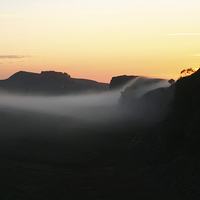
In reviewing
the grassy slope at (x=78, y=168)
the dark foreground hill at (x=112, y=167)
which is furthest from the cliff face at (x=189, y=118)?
the grassy slope at (x=78, y=168)

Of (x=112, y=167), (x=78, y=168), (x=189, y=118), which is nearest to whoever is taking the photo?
(x=189, y=118)

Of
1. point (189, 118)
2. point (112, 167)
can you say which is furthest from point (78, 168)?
point (189, 118)

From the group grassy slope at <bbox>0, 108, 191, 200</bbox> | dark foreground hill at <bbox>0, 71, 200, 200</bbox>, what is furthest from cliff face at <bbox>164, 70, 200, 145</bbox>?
grassy slope at <bbox>0, 108, 191, 200</bbox>

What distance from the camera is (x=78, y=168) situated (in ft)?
251

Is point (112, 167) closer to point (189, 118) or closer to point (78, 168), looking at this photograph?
point (78, 168)

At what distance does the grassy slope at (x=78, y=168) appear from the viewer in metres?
52.3

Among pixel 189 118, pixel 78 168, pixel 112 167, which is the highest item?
pixel 189 118

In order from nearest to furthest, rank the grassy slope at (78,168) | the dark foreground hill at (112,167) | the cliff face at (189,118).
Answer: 1. the dark foreground hill at (112,167)
2. the grassy slope at (78,168)
3. the cliff face at (189,118)

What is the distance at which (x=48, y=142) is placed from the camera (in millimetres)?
119688

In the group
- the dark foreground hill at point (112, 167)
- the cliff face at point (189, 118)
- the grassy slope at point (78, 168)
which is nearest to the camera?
the dark foreground hill at point (112, 167)

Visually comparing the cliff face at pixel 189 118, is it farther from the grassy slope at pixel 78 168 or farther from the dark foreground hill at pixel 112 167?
the grassy slope at pixel 78 168

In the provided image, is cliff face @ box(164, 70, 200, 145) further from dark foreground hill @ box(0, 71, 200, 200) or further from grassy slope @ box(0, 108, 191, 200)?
grassy slope @ box(0, 108, 191, 200)

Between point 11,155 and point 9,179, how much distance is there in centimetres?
3207

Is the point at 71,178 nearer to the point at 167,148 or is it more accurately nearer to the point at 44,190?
the point at 44,190
